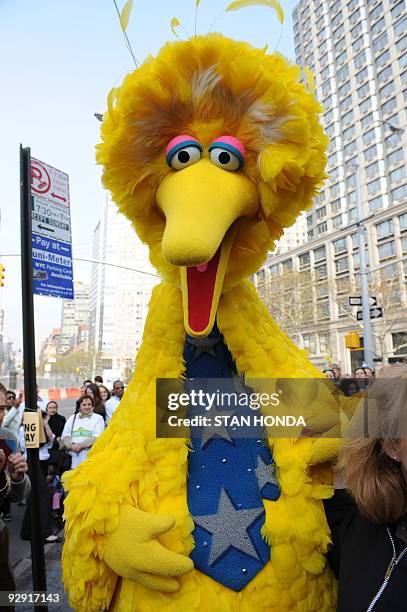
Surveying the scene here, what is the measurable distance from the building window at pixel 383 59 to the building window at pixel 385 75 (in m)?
0.59

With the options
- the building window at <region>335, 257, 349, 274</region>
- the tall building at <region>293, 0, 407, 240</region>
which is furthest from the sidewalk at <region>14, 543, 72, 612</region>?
the building window at <region>335, 257, 349, 274</region>

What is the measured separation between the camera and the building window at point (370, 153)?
111 ft

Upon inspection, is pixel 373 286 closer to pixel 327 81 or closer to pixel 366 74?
pixel 366 74

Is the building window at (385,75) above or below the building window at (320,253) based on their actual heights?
above

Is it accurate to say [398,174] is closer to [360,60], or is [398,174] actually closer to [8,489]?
[360,60]

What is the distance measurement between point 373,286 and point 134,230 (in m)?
22.0

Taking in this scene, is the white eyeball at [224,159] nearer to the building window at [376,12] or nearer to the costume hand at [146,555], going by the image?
the costume hand at [146,555]

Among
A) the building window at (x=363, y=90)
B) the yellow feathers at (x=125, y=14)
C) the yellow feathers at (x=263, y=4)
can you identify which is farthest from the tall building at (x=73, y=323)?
the yellow feathers at (x=263, y=4)

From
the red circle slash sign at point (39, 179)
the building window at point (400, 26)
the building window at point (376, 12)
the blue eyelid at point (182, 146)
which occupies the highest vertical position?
the building window at point (376, 12)

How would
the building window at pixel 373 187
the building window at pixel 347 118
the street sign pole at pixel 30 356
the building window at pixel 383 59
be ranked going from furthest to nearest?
the building window at pixel 347 118 → the building window at pixel 373 187 → the building window at pixel 383 59 → the street sign pole at pixel 30 356

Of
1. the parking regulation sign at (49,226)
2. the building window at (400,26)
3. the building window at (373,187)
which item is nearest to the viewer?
the parking regulation sign at (49,226)

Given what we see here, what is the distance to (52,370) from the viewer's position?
57.9 metres

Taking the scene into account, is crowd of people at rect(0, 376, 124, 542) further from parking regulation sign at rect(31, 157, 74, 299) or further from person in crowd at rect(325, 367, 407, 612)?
person in crowd at rect(325, 367, 407, 612)

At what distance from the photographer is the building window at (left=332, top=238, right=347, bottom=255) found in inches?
1331
